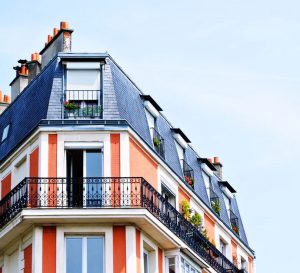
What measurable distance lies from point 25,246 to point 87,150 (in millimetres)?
3207

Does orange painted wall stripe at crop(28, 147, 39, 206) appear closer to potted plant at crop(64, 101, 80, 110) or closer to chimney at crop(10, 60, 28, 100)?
potted plant at crop(64, 101, 80, 110)

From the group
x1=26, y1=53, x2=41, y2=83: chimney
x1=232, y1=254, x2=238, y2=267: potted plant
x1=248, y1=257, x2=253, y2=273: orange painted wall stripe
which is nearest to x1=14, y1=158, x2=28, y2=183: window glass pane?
x1=26, y1=53, x2=41, y2=83: chimney

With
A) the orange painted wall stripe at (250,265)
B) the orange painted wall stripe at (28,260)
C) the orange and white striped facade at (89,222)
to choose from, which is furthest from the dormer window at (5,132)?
the orange painted wall stripe at (250,265)

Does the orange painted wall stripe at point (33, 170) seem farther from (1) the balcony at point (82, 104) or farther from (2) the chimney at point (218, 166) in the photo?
(2) the chimney at point (218, 166)

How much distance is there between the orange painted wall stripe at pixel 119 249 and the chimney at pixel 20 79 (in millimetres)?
8919

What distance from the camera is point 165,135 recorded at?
40.7 m

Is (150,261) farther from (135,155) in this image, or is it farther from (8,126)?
(8,126)

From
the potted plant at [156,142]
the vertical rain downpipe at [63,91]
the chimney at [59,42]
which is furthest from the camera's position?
the chimney at [59,42]

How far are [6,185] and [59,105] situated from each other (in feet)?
10.8

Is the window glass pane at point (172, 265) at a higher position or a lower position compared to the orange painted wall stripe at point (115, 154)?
lower

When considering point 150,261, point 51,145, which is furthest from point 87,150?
point 150,261

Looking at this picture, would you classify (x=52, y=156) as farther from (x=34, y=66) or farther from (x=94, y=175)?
(x=34, y=66)

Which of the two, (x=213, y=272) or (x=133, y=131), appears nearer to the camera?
(x=133, y=131)

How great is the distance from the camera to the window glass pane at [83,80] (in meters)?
37.4
